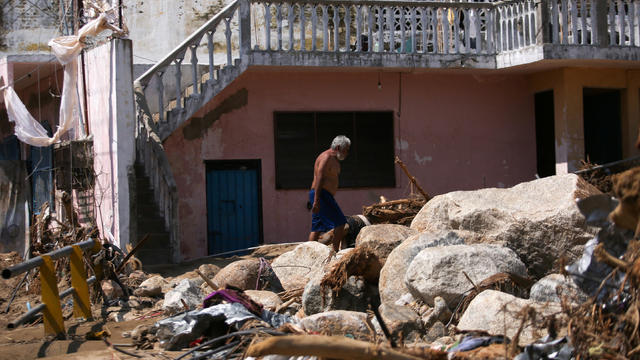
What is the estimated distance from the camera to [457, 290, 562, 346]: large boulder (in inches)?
227

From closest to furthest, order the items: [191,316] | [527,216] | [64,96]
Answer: [191,316]
[527,216]
[64,96]

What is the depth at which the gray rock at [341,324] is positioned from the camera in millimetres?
6211

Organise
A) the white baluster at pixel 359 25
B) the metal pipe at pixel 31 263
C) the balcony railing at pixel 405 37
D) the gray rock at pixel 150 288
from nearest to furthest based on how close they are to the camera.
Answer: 1. the metal pipe at pixel 31 263
2. the gray rock at pixel 150 288
3. the balcony railing at pixel 405 37
4. the white baluster at pixel 359 25

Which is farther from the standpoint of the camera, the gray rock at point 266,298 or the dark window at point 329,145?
the dark window at point 329,145

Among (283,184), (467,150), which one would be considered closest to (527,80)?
(467,150)

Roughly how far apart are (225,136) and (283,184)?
135cm

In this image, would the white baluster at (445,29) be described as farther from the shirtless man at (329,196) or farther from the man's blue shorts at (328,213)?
the man's blue shorts at (328,213)

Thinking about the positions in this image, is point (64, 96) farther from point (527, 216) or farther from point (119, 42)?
point (527, 216)

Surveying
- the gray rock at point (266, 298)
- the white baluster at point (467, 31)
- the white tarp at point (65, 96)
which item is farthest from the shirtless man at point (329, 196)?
the white baluster at point (467, 31)

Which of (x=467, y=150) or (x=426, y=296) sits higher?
(x=467, y=150)

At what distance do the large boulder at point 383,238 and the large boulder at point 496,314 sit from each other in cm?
206

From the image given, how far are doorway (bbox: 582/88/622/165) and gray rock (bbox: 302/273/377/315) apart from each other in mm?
8781

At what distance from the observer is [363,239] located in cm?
862

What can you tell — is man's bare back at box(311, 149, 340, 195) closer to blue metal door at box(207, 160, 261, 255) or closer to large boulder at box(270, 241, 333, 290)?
large boulder at box(270, 241, 333, 290)
